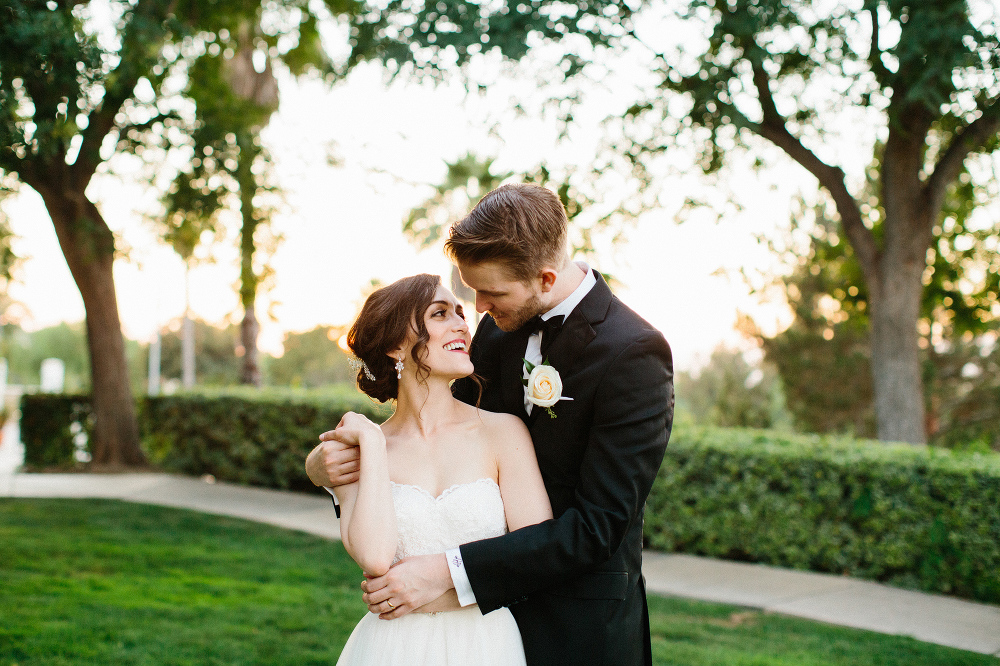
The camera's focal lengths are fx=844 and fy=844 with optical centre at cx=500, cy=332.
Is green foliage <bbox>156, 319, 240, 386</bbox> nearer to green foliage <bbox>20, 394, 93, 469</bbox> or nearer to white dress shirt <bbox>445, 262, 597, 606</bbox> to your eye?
green foliage <bbox>20, 394, 93, 469</bbox>

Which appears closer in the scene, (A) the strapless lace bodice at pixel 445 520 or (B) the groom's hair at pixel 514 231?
(B) the groom's hair at pixel 514 231

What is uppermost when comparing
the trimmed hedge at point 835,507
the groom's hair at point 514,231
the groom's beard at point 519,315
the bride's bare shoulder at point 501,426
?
the groom's hair at point 514,231

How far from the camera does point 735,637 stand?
18.3 ft

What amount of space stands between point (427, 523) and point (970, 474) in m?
5.64

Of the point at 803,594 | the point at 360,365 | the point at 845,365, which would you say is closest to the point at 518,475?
the point at 360,365

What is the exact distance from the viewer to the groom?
2432 millimetres

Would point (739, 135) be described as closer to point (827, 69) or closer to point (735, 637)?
point (827, 69)

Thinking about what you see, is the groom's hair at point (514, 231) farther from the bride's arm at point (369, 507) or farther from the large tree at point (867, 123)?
the large tree at point (867, 123)

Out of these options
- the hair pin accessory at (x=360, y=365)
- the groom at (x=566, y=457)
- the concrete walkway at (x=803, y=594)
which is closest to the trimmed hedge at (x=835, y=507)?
the concrete walkway at (x=803, y=594)

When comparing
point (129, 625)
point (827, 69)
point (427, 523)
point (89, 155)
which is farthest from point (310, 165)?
point (427, 523)

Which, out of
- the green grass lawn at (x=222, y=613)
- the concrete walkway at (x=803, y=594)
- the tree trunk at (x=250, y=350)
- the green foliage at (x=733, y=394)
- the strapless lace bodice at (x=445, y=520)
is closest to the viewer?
the strapless lace bodice at (x=445, y=520)

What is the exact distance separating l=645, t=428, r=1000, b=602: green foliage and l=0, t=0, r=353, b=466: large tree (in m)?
Answer: 7.49

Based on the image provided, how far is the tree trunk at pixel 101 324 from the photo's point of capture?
12.7 metres

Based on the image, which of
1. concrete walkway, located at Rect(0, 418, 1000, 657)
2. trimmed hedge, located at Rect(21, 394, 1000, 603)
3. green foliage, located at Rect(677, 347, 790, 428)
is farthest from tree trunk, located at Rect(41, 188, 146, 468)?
green foliage, located at Rect(677, 347, 790, 428)
